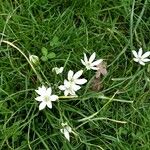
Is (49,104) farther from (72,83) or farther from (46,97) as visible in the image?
(72,83)

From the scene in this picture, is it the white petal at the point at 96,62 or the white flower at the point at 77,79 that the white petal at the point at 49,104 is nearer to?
the white flower at the point at 77,79

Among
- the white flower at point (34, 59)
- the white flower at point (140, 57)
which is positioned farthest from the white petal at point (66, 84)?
the white flower at point (140, 57)

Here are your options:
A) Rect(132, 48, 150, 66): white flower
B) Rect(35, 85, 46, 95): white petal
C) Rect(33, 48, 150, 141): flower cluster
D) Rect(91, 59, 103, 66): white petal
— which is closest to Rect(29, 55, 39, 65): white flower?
Rect(33, 48, 150, 141): flower cluster

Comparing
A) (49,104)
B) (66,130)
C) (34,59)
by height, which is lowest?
(66,130)

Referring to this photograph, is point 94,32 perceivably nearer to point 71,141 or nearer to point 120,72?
point 120,72

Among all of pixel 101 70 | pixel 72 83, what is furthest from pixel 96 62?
pixel 72 83

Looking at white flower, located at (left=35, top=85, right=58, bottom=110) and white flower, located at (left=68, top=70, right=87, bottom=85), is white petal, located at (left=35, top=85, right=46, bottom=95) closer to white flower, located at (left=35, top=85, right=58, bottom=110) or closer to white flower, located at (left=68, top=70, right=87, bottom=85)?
white flower, located at (left=35, top=85, right=58, bottom=110)

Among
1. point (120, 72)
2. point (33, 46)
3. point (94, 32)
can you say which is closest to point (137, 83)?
point (120, 72)
